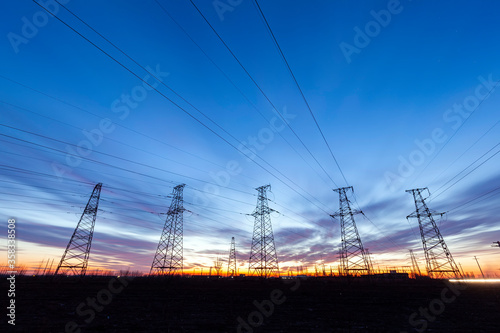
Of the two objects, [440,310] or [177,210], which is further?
[177,210]

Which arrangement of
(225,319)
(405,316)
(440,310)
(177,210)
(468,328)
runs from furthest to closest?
1. (177,210)
2. (440,310)
3. (405,316)
4. (225,319)
5. (468,328)

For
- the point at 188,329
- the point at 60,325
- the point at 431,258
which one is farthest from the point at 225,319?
the point at 431,258

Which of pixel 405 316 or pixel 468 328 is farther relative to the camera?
pixel 405 316

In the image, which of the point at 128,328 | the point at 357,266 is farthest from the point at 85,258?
the point at 357,266

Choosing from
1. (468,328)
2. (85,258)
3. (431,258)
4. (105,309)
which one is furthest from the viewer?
(431,258)

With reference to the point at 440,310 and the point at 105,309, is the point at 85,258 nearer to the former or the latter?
the point at 105,309

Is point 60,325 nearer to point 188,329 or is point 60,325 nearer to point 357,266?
point 188,329

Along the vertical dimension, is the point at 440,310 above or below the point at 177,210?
below

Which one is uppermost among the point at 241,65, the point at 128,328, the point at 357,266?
the point at 241,65

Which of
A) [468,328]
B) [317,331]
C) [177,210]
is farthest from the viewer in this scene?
[177,210]
